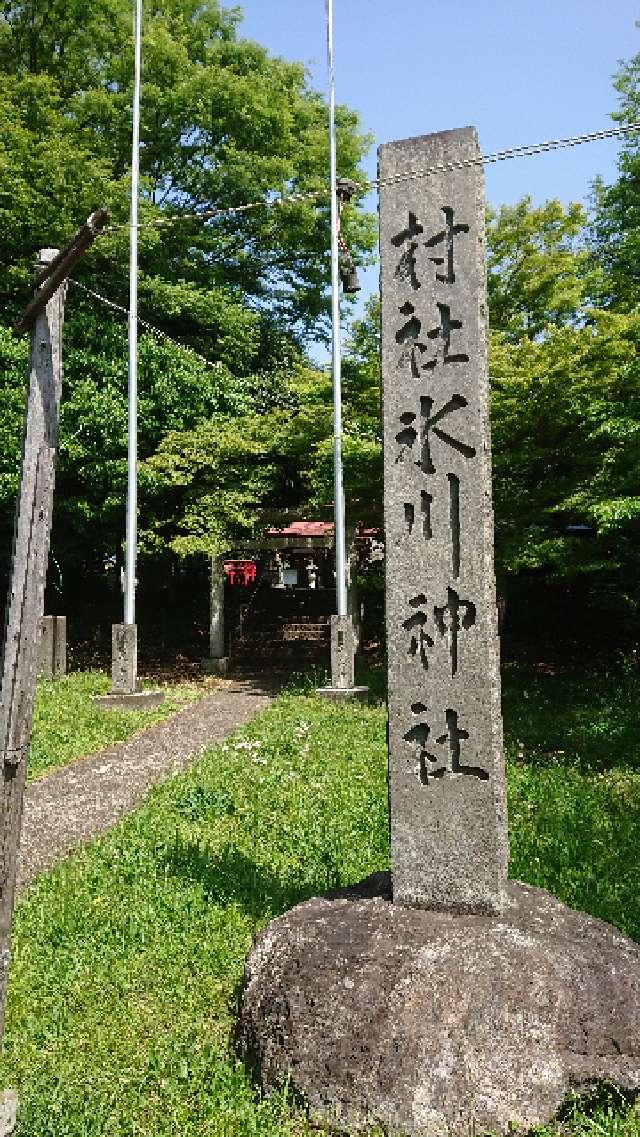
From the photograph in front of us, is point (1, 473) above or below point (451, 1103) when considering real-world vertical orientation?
above

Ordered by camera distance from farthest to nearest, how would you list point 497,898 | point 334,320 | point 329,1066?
point 334,320 < point 497,898 < point 329,1066

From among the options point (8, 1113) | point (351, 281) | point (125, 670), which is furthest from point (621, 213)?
point (8, 1113)

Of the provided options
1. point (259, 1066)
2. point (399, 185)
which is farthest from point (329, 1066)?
point (399, 185)

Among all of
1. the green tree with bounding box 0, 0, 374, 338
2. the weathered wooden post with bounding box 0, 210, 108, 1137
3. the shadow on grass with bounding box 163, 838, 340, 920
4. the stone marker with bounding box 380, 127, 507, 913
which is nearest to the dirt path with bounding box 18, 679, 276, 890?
the shadow on grass with bounding box 163, 838, 340, 920

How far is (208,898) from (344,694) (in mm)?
7430

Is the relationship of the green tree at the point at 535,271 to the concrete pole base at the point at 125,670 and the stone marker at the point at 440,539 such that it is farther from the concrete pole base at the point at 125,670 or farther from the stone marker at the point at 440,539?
the stone marker at the point at 440,539

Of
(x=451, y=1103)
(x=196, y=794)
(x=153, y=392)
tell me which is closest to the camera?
(x=451, y=1103)

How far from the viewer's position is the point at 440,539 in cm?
368

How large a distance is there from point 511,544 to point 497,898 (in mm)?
8729

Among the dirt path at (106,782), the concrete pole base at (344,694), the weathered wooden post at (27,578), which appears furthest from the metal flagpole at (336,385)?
the weathered wooden post at (27,578)

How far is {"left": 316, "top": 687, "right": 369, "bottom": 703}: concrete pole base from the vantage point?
12.2 metres

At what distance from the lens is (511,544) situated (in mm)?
11766

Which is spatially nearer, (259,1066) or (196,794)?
(259,1066)

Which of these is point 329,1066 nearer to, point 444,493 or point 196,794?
point 444,493
